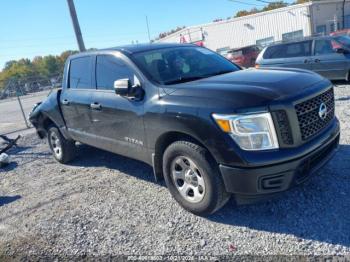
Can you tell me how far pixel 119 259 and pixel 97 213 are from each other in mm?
1130

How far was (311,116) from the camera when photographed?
11.0 ft

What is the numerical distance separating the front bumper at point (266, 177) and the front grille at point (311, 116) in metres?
0.20

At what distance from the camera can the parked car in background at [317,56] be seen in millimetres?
10003

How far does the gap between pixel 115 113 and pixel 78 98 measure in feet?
3.78

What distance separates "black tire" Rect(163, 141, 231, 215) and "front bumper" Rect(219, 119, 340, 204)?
12 cm

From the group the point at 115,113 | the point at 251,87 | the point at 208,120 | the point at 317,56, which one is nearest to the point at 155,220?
the point at 208,120

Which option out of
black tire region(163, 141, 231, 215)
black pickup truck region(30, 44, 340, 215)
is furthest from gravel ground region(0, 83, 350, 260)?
black pickup truck region(30, 44, 340, 215)

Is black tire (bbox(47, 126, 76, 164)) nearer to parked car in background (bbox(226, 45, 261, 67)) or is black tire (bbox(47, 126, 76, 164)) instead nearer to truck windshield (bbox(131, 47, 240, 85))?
truck windshield (bbox(131, 47, 240, 85))

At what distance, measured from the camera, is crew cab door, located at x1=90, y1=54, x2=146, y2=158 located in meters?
4.12

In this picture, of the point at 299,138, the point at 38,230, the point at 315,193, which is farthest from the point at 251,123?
the point at 38,230

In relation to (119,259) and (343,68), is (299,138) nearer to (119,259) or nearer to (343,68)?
(119,259)

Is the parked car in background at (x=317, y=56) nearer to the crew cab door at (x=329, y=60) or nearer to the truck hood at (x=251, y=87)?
the crew cab door at (x=329, y=60)

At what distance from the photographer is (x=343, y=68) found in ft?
32.7

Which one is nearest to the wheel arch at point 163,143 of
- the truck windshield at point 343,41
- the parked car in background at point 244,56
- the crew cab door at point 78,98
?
the crew cab door at point 78,98
